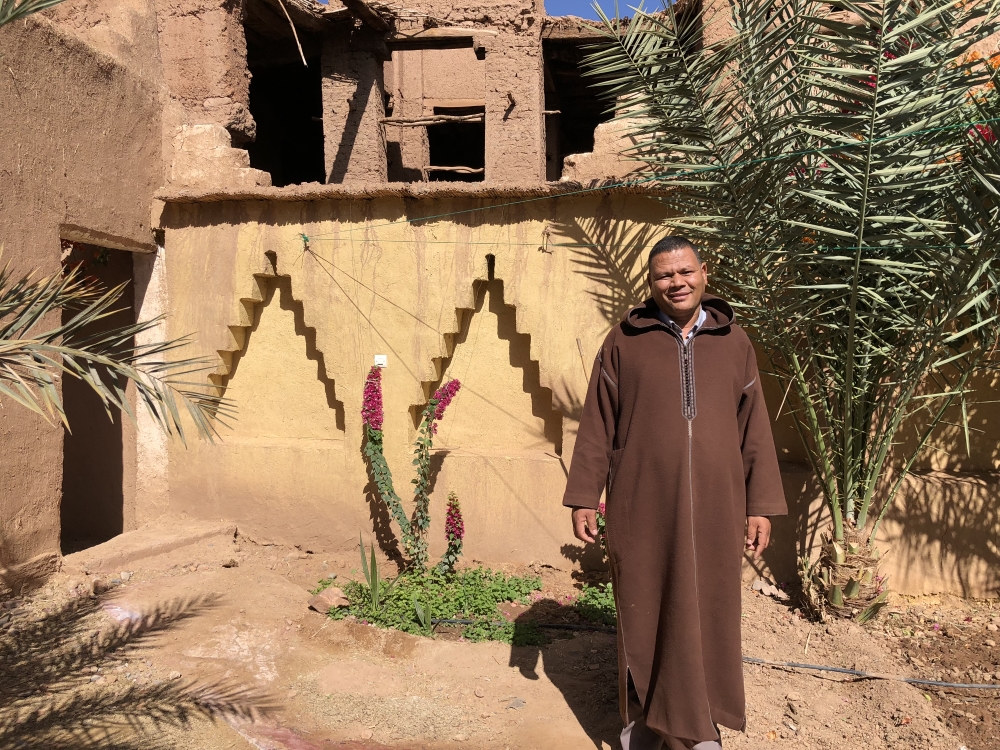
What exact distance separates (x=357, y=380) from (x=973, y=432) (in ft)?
12.4

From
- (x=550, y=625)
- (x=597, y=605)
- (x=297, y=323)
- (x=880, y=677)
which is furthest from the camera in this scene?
(x=297, y=323)

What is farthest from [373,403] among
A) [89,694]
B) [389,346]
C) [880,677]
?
[880,677]

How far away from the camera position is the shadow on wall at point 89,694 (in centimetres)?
292

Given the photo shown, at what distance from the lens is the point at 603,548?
184 inches

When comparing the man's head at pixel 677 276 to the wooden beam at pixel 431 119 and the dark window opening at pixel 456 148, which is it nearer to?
the wooden beam at pixel 431 119

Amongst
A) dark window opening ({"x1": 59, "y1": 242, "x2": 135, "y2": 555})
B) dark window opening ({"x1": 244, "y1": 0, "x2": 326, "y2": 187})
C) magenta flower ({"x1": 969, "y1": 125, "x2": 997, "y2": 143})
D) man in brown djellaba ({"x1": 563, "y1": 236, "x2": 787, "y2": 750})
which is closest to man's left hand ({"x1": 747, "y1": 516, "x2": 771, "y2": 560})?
man in brown djellaba ({"x1": 563, "y1": 236, "x2": 787, "y2": 750})

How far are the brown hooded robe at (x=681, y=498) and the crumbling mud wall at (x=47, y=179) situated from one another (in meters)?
2.90

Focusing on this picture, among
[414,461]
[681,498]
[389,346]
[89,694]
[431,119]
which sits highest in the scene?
[431,119]

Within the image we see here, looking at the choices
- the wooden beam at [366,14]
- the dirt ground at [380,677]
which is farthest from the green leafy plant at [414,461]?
the wooden beam at [366,14]

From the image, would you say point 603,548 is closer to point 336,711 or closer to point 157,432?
point 336,711

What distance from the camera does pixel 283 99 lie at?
10461 mm

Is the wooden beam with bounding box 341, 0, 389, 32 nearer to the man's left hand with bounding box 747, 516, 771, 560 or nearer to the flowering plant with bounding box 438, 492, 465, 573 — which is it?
the flowering plant with bounding box 438, 492, 465, 573

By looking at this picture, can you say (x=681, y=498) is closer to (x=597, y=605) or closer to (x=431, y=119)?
(x=597, y=605)

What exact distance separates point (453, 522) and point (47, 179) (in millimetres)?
3162
